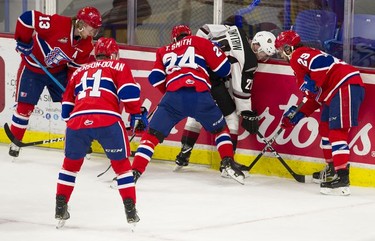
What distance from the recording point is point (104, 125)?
20.0 ft

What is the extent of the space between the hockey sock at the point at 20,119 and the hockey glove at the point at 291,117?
193cm

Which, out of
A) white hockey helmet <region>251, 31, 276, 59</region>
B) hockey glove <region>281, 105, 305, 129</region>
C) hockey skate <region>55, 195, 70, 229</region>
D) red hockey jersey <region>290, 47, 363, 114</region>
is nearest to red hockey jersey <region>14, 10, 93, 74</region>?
white hockey helmet <region>251, 31, 276, 59</region>

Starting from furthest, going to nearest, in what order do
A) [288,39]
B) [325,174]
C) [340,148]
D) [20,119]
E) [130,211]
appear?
[20,119] → [325,174] → [288,39] → [340,148] → [130,211]

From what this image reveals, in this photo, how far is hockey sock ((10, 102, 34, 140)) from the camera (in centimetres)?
843

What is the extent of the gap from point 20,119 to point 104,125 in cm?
246

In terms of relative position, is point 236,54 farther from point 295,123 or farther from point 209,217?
point 209,217

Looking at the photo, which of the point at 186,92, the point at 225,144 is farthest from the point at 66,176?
the point at 225,144

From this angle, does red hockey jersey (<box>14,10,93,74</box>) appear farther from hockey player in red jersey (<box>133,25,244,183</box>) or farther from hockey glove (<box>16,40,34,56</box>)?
hockey player in red jersey (<box>133,25,244,183</box>)

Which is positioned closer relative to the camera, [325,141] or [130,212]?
[130,212]

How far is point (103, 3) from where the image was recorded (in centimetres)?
884

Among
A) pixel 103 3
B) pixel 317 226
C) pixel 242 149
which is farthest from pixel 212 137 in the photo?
pixel 317 226

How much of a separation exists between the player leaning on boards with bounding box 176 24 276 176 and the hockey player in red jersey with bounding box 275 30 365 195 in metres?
0.48

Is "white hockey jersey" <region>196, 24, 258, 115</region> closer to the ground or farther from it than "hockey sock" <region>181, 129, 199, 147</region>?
farther from it

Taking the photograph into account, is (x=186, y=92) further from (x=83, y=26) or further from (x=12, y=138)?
(x=12, y=138)
